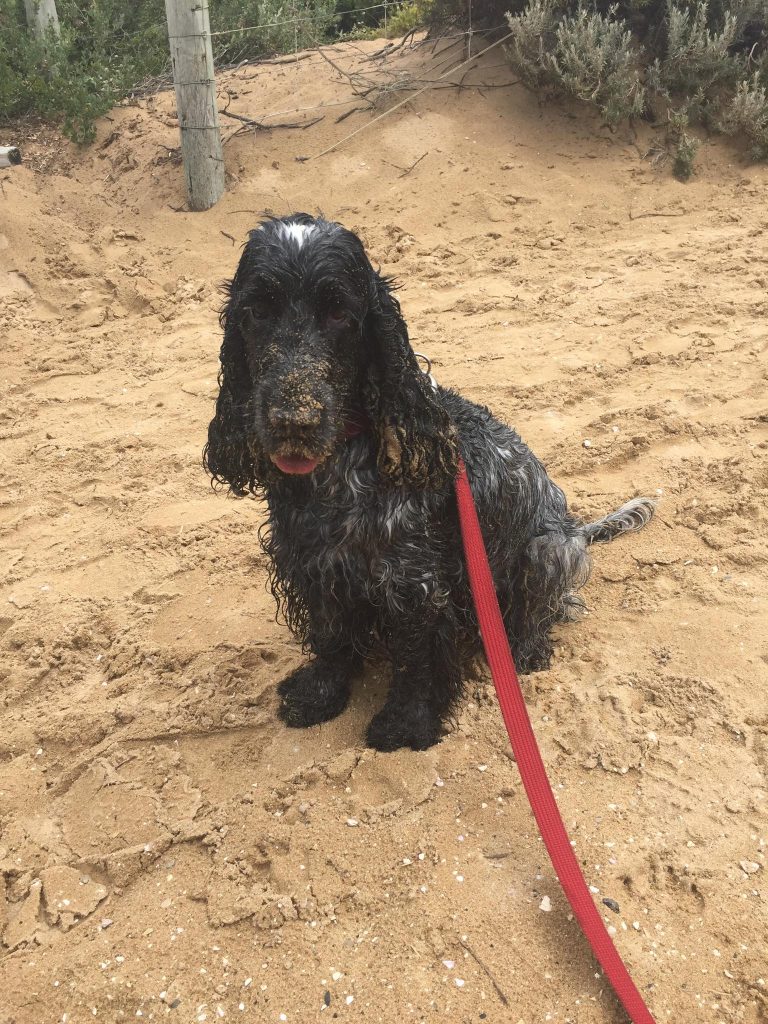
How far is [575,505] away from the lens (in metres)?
4.81

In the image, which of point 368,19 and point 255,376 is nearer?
point 255,376

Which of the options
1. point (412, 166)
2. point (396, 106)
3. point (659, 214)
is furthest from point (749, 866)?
point (396, 106)

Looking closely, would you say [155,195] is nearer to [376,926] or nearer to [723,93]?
[723,93]

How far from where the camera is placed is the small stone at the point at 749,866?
107 inches

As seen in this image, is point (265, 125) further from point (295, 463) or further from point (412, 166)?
point (295, 463)

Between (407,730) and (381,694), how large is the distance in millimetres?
359

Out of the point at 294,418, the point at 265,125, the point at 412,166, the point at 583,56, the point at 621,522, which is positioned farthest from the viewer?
the point at 265,125

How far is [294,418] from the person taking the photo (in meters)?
2.42

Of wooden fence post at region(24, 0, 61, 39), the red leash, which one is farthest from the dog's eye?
wooden fence post at region(24, 0, 61, 39)

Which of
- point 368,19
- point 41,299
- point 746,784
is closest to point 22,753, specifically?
point 746,784

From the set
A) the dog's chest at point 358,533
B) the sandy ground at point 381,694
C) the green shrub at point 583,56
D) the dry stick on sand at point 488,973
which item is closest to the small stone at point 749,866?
the sandy ground at point 381,694

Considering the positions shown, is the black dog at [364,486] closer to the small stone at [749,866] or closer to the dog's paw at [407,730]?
the dog's paw at [407,730]

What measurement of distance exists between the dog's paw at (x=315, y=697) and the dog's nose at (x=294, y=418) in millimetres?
1496

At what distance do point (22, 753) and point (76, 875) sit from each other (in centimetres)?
77
